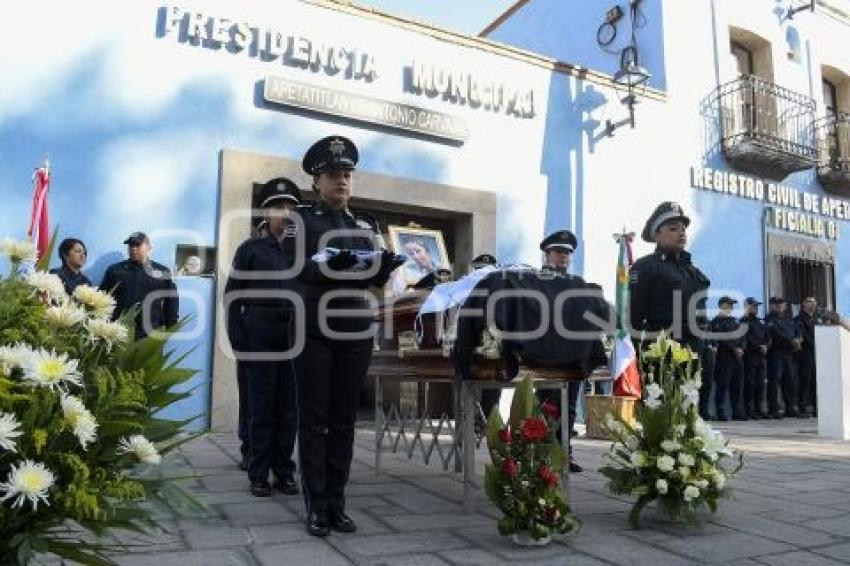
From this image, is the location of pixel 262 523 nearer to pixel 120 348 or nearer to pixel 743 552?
pixel 120 348

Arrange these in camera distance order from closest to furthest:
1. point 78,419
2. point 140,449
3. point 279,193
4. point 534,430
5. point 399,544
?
point 78,419 < point 140,449 < point 399,544 < point 534,430 < point 279,193

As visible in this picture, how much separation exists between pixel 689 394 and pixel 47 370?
305 cm

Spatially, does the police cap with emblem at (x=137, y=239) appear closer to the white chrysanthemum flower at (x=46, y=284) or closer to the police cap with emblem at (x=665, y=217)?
the police cap with emblem at (x=665, y=217)

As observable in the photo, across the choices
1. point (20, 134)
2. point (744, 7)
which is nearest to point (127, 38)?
point (20, 134)

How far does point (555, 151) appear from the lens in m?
9.58

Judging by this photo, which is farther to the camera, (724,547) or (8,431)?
(724,547)

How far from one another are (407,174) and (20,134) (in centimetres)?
396

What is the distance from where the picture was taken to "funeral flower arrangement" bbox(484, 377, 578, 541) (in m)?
3.22

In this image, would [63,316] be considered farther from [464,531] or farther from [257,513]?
[464,531]

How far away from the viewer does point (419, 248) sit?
7.95m

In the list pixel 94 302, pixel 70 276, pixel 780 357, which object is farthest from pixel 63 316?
pixel 780 357

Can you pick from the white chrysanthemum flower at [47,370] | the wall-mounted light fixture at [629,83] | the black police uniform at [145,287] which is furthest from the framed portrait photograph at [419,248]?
the white chrysanthemum flower at [47,370]

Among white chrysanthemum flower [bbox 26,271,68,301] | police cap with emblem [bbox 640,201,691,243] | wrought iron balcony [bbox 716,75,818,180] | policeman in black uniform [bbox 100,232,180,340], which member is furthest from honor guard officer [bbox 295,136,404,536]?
wrought iron balcony [bbox 716,75,818,180]

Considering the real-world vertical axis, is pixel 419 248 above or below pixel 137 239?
above
